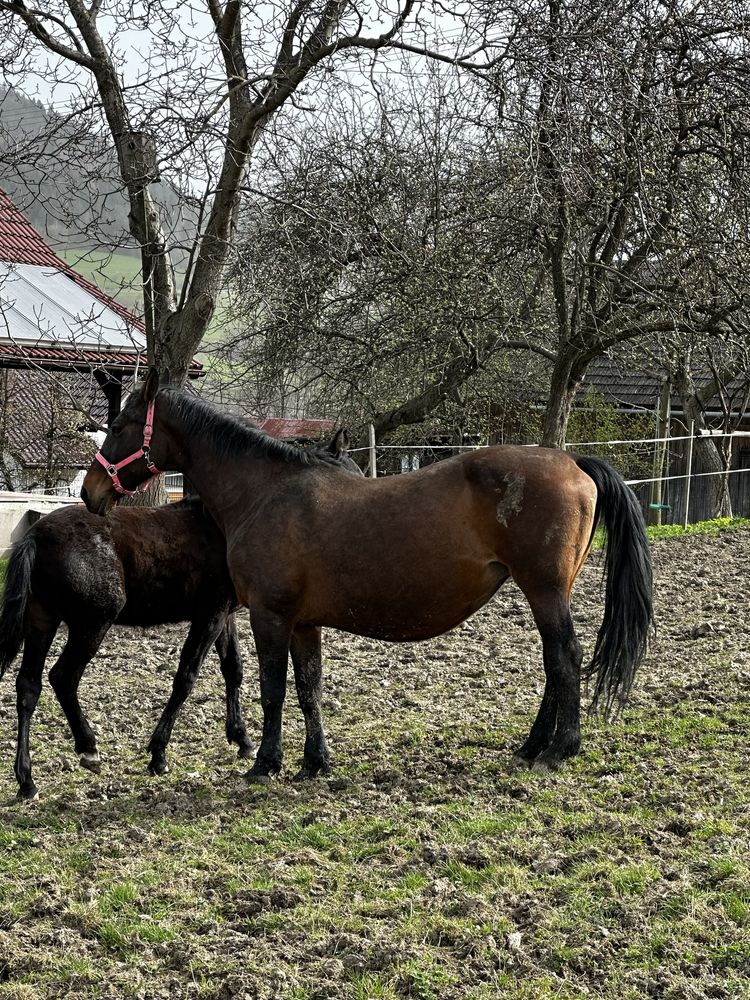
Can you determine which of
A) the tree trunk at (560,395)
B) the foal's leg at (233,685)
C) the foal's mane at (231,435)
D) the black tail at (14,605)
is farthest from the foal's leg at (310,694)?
the tree trunk at (560,395)

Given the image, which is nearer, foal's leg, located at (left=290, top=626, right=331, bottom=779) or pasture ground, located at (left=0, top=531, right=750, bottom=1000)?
pasture ground, located at (left=0, top=531, right=750, bottom=1000)

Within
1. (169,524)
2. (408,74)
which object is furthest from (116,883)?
(408,74)

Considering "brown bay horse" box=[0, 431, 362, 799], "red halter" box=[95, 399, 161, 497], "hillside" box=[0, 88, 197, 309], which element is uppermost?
"hillside" box=[0, 88, 197, 309]

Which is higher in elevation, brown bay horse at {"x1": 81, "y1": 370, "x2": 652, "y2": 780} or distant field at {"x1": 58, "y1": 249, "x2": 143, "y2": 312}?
distant field at {"x1": 58, "y1": 249, "x2": 143, "y2": 312}

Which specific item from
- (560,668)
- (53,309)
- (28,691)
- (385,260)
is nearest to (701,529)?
(385,260)

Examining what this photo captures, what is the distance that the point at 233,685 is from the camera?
5.70 meters

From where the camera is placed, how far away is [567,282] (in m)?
11.6

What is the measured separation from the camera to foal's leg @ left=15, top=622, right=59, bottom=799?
5000mm

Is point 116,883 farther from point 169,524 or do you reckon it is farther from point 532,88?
point 532,88

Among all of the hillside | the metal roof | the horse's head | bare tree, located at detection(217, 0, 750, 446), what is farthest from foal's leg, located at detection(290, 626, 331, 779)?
the metal roof

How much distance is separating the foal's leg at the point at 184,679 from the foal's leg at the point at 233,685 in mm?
90

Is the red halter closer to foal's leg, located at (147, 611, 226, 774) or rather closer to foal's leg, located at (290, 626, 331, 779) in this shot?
foal's leg, located at (147, 611, 226, 774)

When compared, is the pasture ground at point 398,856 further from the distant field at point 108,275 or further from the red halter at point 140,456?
the distant field at point 108,275

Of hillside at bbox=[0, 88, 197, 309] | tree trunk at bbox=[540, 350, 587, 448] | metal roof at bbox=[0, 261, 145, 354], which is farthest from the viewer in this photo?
metal roof at bbox=[0, 261, 145, 354]
